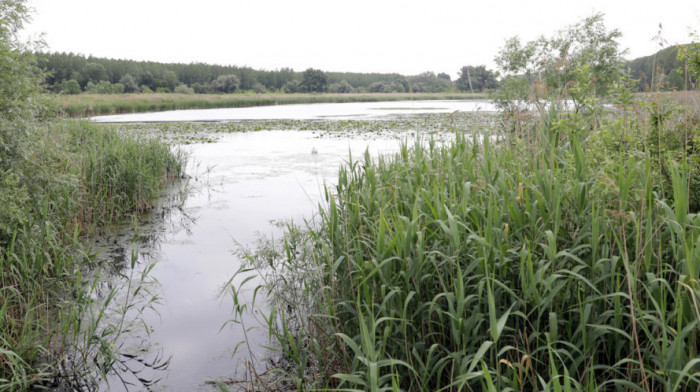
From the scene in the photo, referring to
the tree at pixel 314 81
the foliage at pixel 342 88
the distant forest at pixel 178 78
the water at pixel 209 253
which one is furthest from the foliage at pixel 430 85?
the foliage at pixel 342 88

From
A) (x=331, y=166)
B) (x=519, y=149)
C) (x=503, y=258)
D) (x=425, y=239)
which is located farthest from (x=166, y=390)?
(x=331, y=166)

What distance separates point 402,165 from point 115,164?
530 cm

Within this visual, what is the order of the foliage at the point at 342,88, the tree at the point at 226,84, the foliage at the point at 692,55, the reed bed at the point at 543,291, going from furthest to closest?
the foliage at the point at 342,88 < the tree at the point at 226,84 < the foliage at the point at 692,55 < the reed bed at the point at 543,291

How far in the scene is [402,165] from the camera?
5488 mm

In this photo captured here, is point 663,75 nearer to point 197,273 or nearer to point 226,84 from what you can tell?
point 197,273

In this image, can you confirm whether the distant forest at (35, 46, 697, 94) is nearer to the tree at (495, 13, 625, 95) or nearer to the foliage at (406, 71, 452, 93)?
the tree at (495, 13, 625, 95)

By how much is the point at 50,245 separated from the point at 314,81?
84.7m

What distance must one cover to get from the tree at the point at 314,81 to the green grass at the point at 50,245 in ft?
263

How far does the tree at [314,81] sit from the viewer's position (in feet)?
283

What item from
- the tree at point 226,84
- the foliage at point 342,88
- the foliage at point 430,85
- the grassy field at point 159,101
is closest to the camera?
the foliage at point 430,85

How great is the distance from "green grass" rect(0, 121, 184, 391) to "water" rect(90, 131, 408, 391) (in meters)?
0.47

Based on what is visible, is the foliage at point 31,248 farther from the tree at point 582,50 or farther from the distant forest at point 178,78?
the distant forest at point 178,78

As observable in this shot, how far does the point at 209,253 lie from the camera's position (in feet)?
21.0

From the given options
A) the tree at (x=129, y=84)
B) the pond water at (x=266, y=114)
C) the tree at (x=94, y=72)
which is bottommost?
the pond water at (x=266, y=114)
